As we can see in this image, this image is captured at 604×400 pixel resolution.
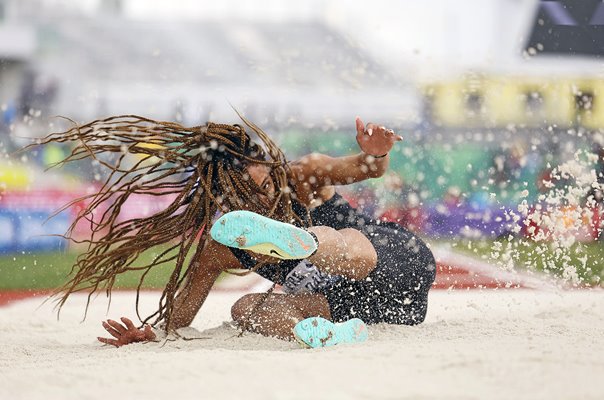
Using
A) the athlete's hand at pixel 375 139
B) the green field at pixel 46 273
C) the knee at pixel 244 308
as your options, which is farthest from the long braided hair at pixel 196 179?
the green field at pixel 46 273

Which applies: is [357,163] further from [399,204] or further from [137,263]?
[399,204]

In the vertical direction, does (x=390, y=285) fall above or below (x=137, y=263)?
above

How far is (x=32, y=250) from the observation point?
8.52m

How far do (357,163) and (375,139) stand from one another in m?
0.14

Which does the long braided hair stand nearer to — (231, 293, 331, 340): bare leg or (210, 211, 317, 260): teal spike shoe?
(231, 293, 331, 340): bare leg

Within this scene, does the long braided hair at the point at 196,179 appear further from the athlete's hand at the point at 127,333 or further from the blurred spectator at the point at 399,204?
the blurred spectator at the point at 399,204

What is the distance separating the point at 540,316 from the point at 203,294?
159 centimetres

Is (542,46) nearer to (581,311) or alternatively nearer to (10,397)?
(581,311)

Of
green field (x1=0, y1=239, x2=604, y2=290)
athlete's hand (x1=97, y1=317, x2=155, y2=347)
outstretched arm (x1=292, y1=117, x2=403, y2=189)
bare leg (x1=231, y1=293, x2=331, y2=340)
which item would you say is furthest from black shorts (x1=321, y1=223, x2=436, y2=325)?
green field (x1=0, y1=239, x2=604, y2=290)

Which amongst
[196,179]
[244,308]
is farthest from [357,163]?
[244,308]

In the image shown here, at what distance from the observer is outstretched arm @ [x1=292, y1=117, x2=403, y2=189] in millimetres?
3088

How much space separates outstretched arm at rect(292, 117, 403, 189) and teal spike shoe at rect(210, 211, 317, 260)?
0.54m

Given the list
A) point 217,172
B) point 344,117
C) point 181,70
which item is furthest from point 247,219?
point 181,70

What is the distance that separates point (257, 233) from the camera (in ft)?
8.85
